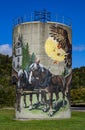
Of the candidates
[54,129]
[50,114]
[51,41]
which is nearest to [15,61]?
[51,41]

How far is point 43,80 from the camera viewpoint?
33.7 metres

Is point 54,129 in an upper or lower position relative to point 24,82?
lower

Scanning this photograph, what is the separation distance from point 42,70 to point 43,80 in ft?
3.11

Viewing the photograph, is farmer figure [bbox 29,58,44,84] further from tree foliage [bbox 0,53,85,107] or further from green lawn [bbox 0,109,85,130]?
green lawn [bbox 0,109,85,130]

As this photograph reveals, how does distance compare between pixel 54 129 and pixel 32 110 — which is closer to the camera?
pixel 54 129

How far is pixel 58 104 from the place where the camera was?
112 feet

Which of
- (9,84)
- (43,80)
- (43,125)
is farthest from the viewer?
(9,84)

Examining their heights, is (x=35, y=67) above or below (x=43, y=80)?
above

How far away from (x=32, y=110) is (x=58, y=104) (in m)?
2.59

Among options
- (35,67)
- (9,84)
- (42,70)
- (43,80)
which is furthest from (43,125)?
(9,84)

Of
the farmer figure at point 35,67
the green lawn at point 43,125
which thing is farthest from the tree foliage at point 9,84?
the green lawn at point 43,125

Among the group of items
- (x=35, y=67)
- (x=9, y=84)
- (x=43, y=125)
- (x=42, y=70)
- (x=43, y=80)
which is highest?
(x=9, y=84)

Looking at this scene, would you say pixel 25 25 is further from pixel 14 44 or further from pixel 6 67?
pixel 6 67

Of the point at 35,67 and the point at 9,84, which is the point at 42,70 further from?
the point at 9,84
